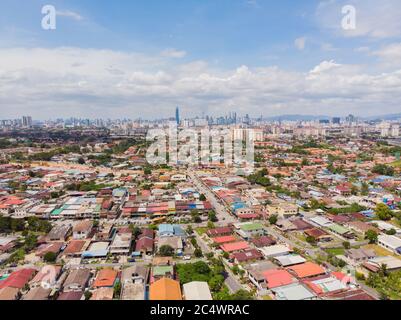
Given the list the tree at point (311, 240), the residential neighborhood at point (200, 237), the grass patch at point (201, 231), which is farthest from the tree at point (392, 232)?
the grass patch at point (201, 231)

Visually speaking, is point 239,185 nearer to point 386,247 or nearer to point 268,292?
point 386,247

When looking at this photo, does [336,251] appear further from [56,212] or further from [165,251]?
[56,212]

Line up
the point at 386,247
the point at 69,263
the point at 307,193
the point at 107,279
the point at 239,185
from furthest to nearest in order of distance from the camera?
1. the point at 239,185
2. the point at 307,193
3. the point at 386,247
4. the point at 69,263
5. the point at 107,279

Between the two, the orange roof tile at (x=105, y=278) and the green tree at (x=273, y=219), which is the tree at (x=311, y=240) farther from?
the orange roof tile at (x=105, y=278)

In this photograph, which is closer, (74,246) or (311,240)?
(74,246)

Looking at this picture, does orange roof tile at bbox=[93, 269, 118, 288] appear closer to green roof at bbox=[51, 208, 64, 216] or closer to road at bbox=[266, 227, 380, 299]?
road at bbox=[266, 227, 380, 299]

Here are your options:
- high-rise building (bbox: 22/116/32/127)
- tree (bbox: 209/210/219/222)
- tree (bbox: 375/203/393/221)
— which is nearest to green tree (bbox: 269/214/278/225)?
tree (bbox: 209/210/219/222)

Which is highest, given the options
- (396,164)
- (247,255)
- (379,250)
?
(396,164)

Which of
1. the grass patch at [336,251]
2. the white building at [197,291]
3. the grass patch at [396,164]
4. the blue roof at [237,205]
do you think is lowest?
the grass patch at [336,251]

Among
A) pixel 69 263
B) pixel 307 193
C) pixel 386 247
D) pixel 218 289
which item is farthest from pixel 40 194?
pixel 386 247


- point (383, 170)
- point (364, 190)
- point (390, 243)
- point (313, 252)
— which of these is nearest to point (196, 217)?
point (313, 252)

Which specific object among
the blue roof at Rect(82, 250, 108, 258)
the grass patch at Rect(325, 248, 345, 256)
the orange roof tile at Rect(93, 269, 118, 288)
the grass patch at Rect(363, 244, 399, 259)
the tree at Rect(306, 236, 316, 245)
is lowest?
the grass patch at Rect(363, 244, 399, 259)
